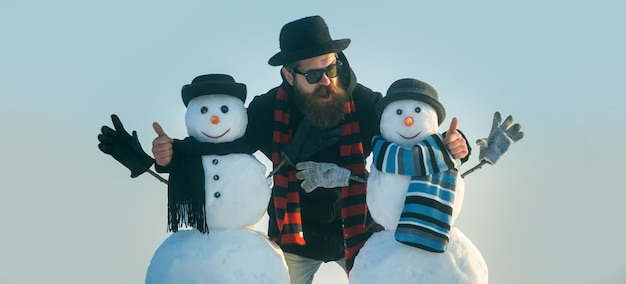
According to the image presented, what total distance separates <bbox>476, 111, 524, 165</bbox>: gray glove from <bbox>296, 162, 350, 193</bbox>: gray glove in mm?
599

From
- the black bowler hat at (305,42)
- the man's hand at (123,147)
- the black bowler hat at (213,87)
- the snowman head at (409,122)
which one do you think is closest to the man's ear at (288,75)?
the black bowler hat at (305,42)

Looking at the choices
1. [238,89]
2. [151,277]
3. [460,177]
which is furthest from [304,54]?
Answer: [151,277]

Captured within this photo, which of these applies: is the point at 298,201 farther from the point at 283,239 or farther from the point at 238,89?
the point at 238,89

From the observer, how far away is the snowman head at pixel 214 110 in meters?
3.19

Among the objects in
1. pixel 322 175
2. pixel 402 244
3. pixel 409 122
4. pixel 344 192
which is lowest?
pixel 402 244

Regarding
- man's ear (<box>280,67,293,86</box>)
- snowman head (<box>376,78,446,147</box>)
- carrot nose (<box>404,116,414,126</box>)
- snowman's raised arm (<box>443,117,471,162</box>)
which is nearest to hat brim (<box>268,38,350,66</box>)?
man's ear (<box>280,67,293,86</box>)

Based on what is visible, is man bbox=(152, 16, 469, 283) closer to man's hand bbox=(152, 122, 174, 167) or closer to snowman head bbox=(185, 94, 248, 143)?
snowman head bbox=(185, 94, 248, 143)

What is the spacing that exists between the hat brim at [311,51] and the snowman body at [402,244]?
50cm

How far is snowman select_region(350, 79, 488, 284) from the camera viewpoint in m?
2.99

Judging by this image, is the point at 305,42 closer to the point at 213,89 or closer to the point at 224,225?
the point at 213,89

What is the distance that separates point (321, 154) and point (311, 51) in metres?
0.49

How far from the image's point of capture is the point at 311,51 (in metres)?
3.48

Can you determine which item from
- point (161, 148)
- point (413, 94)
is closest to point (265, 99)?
point (161, 148)

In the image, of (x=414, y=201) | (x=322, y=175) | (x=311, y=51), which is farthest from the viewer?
(x=311, y=51)
